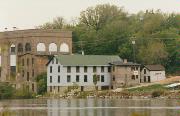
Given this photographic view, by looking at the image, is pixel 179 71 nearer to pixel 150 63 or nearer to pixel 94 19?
pixel 150 63

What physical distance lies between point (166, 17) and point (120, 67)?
24.5m

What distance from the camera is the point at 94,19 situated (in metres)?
129

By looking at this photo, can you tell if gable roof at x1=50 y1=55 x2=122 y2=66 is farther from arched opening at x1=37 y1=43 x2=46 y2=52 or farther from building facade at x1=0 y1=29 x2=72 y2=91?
arched opening at x1=37 y1=43 x2=46 y2=52

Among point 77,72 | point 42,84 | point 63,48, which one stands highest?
point 63,48

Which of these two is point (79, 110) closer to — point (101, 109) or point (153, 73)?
point (101, 109)

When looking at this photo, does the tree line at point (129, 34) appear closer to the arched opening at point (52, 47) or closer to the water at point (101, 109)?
the arched opening at point (52, 47)

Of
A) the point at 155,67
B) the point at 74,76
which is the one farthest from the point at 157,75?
the point at 74,76

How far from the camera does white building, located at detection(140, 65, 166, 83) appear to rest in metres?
96.6

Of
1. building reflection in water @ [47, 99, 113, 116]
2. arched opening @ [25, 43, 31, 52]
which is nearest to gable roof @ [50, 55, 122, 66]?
arched opening @ [25, 43, 31, 52]

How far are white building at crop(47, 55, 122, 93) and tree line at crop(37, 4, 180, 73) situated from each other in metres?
8.49

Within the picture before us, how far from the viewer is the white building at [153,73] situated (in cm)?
9662

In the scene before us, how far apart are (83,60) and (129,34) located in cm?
1695

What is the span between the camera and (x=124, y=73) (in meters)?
96.9

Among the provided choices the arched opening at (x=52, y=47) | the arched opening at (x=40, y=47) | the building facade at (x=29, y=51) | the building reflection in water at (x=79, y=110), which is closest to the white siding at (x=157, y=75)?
the building facade at (x=29, y=51)
